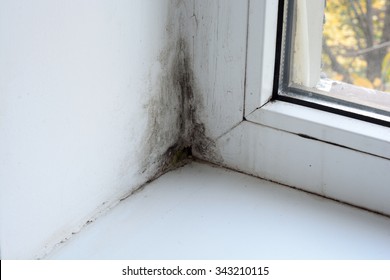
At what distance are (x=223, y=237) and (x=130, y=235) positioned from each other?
111 mm

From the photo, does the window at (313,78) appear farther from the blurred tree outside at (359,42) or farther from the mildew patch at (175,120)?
the blurred tree outside at (359,42)

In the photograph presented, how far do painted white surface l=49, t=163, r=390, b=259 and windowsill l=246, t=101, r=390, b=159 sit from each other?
3.4 inches

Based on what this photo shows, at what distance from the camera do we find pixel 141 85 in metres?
0.81

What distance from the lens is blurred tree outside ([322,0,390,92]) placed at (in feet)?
7.46

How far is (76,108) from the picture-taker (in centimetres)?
71

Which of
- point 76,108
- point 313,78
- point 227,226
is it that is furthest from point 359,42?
point 76,108

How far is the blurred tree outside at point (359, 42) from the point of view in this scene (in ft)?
7.46

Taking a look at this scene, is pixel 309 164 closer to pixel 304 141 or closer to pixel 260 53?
pixel 304 141

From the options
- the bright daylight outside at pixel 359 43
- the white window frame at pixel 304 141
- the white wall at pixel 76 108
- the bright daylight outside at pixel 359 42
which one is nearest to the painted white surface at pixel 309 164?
the white window frame at pixel 304 141

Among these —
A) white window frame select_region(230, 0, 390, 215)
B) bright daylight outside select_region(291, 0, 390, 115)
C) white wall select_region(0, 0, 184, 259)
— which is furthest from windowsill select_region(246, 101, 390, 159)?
bright daylight outside select_region(291, 0, 390, 115)

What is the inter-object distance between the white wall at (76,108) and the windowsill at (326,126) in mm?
137

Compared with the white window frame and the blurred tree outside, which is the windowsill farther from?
the blurred tree outside
